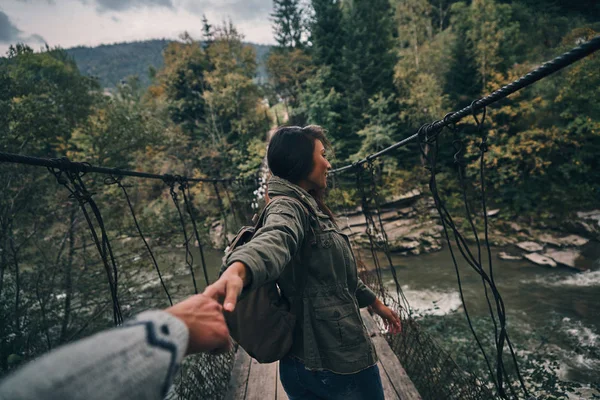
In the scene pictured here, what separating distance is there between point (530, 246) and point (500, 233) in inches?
47.0

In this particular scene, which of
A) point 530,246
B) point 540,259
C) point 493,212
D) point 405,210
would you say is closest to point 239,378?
point 540,259

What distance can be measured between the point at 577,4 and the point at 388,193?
11.1 metres

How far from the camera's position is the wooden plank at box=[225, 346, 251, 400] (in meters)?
1.58

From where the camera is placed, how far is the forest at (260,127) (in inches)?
217

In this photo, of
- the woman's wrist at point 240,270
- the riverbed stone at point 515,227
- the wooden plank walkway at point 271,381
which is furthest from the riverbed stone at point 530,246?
the woman's wrist at point 240,270

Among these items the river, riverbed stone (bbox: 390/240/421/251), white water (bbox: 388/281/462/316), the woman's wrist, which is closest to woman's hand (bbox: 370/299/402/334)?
the woman's wrist

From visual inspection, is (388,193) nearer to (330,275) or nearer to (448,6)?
(330,275)

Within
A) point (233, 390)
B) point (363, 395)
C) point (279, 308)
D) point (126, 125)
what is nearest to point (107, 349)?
point (279, 308)

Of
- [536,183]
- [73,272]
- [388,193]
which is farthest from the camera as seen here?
[388,193]

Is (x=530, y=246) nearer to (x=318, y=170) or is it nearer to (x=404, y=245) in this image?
(x=404, y=245)

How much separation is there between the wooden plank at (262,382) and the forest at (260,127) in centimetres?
181

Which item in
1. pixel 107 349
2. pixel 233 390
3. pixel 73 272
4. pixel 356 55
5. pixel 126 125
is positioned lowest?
pixel 73 272

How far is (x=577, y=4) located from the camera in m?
11.9

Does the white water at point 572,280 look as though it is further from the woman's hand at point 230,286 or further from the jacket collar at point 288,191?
the woman's hand at point 230,286
